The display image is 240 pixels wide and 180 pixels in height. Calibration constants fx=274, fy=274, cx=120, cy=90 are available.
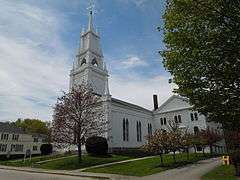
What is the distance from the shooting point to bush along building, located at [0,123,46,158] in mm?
66250

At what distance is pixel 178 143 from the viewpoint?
3216cm

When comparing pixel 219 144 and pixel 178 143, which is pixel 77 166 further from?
pixel 219 144

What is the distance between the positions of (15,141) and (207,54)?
212 feet

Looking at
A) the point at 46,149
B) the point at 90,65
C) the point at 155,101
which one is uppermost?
the point at 90,65

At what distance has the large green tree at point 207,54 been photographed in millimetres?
14758

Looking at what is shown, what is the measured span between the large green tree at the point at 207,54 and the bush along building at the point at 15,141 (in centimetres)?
5626

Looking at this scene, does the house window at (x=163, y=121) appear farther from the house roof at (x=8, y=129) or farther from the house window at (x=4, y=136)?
the house window at (x=4, y=136)

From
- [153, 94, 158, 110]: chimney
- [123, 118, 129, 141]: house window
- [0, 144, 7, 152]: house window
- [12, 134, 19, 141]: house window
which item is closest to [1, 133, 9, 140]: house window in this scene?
[0, 144, 7, 152]: house window

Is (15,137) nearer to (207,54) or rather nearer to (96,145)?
(96,145)

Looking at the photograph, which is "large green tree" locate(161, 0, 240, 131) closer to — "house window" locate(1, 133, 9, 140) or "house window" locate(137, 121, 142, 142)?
"house window" locate(137, 121, 142, 142)

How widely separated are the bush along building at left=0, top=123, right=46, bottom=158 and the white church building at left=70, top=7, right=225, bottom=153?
69.7ft

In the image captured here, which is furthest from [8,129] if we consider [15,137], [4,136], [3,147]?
[3,147]

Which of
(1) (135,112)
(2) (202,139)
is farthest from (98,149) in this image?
(1) (135,112)

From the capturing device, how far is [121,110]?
56.6m
